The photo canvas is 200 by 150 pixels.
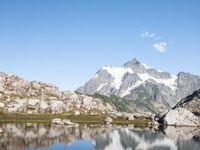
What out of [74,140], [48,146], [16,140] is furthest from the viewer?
[74,140]

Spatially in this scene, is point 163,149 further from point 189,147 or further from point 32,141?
point 32,141

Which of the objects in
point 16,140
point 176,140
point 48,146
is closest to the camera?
point 48,146

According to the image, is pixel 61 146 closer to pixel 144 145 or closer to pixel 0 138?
pixel 0 138

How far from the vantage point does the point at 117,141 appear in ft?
619

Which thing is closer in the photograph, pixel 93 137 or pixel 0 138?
pixel 0 138

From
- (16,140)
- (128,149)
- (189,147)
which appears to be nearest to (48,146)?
(16,140)

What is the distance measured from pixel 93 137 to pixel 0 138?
161ft

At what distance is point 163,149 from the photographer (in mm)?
161375

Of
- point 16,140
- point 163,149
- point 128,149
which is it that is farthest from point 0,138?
point 163,149

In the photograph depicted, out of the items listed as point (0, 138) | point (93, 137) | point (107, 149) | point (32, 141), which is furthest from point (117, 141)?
point (0, 138)

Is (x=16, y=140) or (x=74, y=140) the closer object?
(x=16, y=140)

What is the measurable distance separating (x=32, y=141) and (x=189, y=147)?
68.9m

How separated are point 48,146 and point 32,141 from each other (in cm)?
1609

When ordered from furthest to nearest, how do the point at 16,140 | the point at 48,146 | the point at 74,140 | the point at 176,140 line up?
1. the point at 176,140
2. the point at 74,140
3. the point at 16,140
4. the point at 48,146
